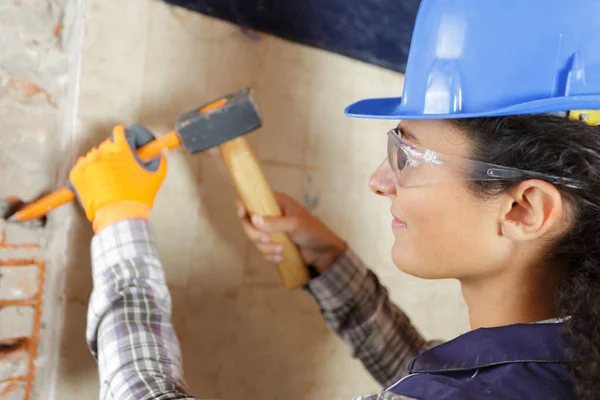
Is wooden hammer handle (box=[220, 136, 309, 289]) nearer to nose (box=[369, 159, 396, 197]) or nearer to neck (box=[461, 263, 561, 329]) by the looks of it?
nose (box=[369, 159, 396, 197])

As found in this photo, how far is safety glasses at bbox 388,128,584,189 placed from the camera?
0.97 m

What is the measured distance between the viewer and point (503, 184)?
988mm

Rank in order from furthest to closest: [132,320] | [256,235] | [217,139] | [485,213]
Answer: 1. [256,235]
2. [217,139]
3. [132,320]
4. [485,213]

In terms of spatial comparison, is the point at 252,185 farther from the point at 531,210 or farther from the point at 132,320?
the point at 531,210

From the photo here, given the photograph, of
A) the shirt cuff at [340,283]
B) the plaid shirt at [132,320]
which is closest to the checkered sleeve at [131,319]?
the plaid shirt at [132,320]

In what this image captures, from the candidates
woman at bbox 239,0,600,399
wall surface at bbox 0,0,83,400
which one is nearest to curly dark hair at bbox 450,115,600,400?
woman at bbox 239,0,600,399

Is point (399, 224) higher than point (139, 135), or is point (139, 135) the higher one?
point (139, 135)

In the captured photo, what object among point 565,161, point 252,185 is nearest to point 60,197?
point 252,185

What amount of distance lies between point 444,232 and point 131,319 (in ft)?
2.12

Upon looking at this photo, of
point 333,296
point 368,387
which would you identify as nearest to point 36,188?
point 333,296

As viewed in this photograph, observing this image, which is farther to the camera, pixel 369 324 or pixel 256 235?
pixel 369 324

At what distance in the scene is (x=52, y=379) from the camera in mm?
1308

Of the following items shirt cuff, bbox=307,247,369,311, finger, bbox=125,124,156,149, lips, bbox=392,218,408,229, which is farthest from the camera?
shirt cuff, bbox=307,247,369,311

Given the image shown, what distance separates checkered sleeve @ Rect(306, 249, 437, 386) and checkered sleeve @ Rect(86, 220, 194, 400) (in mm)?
530
